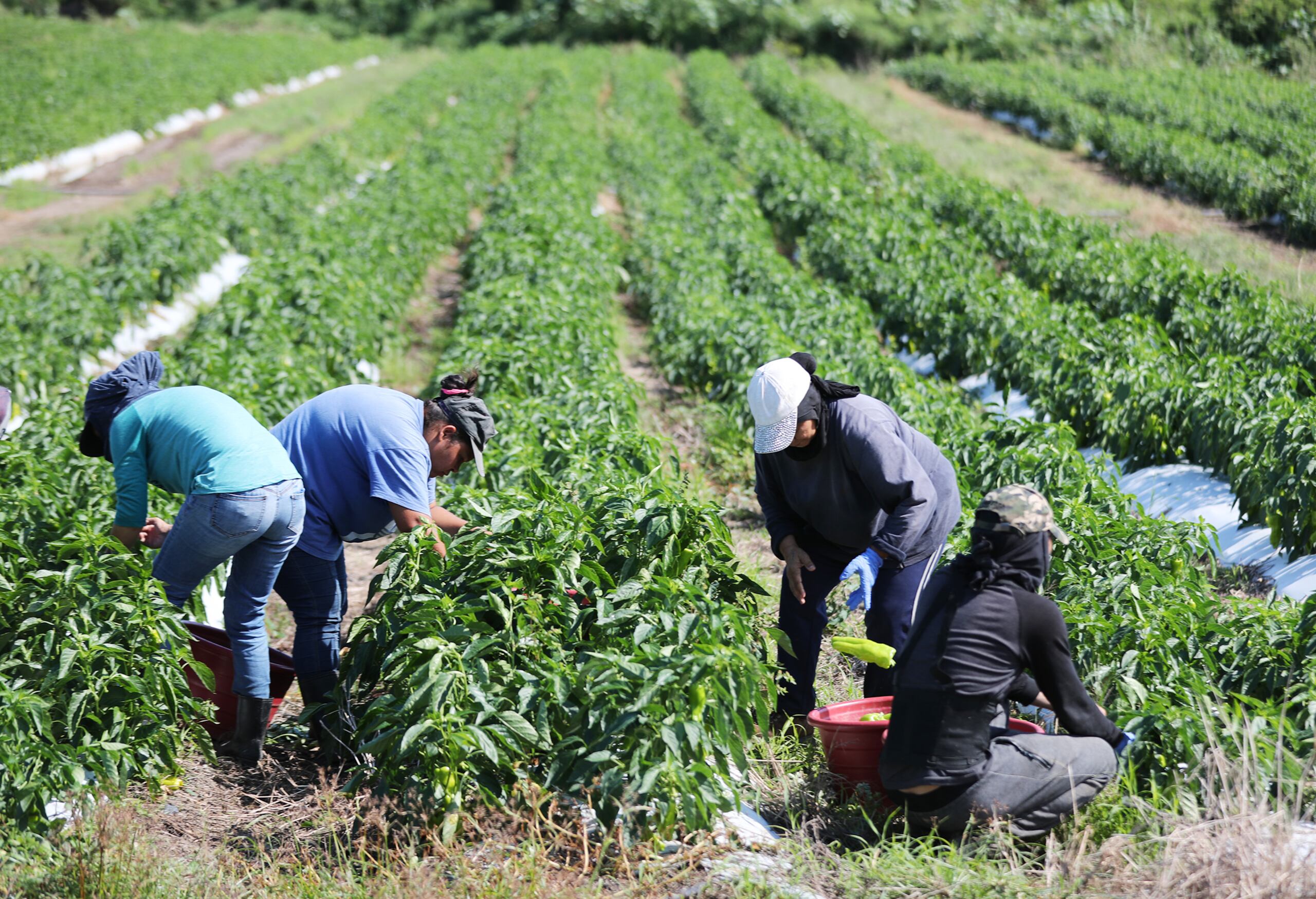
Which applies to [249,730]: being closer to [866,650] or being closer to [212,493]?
[212,493]

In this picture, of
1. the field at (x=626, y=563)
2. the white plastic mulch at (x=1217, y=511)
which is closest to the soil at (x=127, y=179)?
the field at (x=626, y=563)

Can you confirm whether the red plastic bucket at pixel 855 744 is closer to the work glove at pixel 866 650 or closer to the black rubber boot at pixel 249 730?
the work glove at pixel 866 650

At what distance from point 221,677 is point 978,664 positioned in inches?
112

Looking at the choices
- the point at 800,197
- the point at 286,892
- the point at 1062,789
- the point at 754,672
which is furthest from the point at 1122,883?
the point at 800,197

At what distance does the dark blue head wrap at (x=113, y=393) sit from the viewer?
3.91 m

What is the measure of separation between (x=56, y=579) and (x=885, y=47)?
40119mm

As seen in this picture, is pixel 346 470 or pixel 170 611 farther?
pixel 346 470

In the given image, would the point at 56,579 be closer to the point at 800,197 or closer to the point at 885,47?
the point at 800,197

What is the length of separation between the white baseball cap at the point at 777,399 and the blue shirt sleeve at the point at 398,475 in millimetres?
1226

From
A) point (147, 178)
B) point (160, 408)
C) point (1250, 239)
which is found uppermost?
point (160, 408)

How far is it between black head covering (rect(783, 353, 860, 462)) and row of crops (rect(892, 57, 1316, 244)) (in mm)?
13269

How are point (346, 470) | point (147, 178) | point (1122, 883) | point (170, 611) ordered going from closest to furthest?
point (1122, 883)
point (170, 611)
point (346, 470)
point (147, 178)

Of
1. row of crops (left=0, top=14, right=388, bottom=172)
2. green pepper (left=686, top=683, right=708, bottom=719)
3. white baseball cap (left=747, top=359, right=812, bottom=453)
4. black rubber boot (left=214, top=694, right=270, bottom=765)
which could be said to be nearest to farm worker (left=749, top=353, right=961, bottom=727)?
white baseball cap (left=747, top=359, right=812, bottom=453)

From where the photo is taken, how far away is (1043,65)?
32.8m
